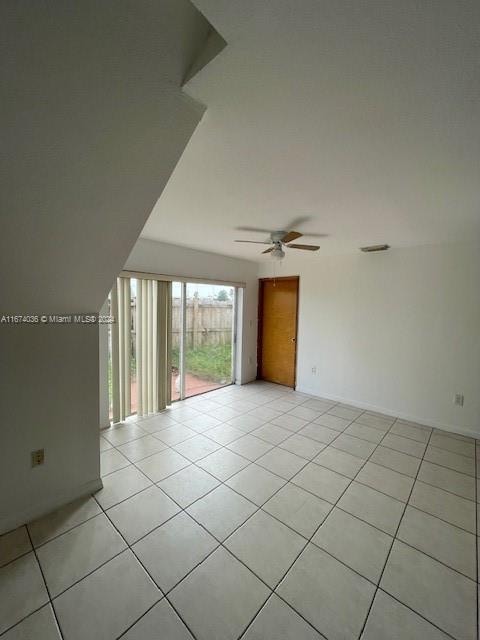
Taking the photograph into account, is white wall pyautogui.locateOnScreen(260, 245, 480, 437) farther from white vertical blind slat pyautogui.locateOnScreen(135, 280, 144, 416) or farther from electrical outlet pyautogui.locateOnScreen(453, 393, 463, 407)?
white vertical blind slat pyautogui.locateOnScreen(135, 280, 144, 416)

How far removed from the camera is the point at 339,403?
12.9ft

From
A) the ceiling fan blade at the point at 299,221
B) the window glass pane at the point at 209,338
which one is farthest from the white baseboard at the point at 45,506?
the ceiling fan blade at the point at 299,221

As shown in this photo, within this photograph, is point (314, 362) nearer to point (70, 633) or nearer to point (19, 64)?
point (70, 633)

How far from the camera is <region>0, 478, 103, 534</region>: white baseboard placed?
1.63m

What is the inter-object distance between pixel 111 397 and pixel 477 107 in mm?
3624

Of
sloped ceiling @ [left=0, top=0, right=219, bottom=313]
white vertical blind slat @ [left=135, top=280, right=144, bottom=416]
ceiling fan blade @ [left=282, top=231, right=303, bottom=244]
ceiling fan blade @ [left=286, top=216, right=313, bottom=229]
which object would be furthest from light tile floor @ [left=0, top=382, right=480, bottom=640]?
ceiling fan blade @ [left=286, top=216, right=313, bottom=229]

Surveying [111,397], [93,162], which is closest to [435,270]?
[93,162]

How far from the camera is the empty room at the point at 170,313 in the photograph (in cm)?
80

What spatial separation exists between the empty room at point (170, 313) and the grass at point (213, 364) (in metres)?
1.43

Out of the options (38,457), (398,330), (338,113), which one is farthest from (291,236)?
(38,457)

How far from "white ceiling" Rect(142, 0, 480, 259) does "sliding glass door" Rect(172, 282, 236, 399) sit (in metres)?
1.86

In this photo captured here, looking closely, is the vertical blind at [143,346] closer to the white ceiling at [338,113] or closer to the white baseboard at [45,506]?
the white baseboard at [45,506]

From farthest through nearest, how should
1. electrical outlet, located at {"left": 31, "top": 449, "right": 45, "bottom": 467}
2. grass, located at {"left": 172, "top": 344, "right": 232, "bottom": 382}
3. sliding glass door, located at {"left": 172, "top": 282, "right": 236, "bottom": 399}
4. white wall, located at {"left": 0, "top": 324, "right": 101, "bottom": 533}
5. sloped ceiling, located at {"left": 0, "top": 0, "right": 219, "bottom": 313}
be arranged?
grass, located at {"left": 172, "top": 344, "right": 232, "bottom": 382} < sliding glass door, located at {"left": 172, "top": 282, "right": 236, "bottom": 399} < electrical outlet, located at {"left": 31, "top": 449, "right": 45, "bottom": 467} < white wall, located at {"left": 0, "top": 324, "right": 101, "bottom": 533} < sloped ceiling, located at {"left": 0, "top": 0, "right": 219, "bottom": 313}

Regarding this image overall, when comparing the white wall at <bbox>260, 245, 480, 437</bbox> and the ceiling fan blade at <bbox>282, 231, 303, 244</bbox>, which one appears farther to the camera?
the white wall at <bbox>260, 245, 480, 437</bbox>
